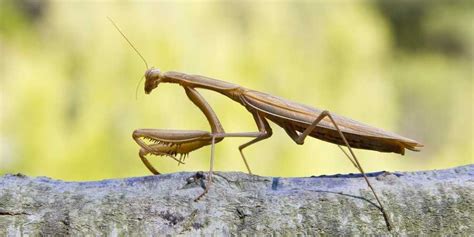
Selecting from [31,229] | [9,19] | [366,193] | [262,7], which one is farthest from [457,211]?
[9,19]

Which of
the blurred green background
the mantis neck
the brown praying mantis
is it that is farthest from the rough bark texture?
the blurred green background

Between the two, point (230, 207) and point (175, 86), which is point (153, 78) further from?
point (175, 86)

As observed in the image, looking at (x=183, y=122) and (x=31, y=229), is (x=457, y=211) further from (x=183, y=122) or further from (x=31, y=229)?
(x=183, y=122)

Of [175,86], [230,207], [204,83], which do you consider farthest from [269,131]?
[175,86]

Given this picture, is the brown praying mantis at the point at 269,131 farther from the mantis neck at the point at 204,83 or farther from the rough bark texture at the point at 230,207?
the rough bark texture at the point at 230,207

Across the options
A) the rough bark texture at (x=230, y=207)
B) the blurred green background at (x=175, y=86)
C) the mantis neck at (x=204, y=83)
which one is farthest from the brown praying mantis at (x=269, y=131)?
the blurred green background at (x=175, y=86)

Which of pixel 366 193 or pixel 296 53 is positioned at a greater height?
pixel 296 53

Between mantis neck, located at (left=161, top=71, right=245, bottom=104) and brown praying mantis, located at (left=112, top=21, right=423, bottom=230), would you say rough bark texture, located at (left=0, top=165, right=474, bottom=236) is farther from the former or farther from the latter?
mantis neck, located at (left=161, top=71, right=245, bottom=104)
